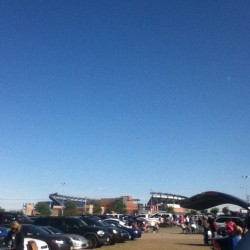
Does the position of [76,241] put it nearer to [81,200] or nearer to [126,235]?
[126,235]

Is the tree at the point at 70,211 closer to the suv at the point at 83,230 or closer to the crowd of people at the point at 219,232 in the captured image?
the crowd of people at the point at 219,232

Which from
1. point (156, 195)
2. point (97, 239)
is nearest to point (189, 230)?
point (97, 239)

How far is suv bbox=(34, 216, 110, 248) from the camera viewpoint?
2116cm

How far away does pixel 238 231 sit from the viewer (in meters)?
9.07

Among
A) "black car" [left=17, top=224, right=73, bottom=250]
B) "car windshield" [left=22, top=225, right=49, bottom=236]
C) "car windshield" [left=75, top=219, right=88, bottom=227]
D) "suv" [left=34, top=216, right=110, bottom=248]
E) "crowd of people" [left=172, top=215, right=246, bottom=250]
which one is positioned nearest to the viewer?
"crowd of people" [left=172, top=215, right=246, bottom=250]

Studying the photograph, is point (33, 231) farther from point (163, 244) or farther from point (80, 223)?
point (163, 244)

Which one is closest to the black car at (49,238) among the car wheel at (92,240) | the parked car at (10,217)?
the car wheel at (92,240)

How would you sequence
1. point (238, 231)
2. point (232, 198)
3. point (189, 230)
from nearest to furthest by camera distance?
1. point (232, 198)
2. point (238, 231)
3. point (189, 230)

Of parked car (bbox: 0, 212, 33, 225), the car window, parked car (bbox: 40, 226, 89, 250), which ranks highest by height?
parked car (bbox: 0, 212, 33, 225)

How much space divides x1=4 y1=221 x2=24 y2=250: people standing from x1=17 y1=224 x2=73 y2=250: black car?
681 cm

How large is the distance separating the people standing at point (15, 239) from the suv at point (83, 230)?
447 inches

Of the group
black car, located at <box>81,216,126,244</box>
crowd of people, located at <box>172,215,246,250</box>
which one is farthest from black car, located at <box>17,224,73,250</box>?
crowd of people, located at <box>172,215,246,250</box>

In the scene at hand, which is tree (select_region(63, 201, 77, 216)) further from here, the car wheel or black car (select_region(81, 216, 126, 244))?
the car wheel

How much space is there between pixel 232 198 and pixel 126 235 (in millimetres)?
21740
